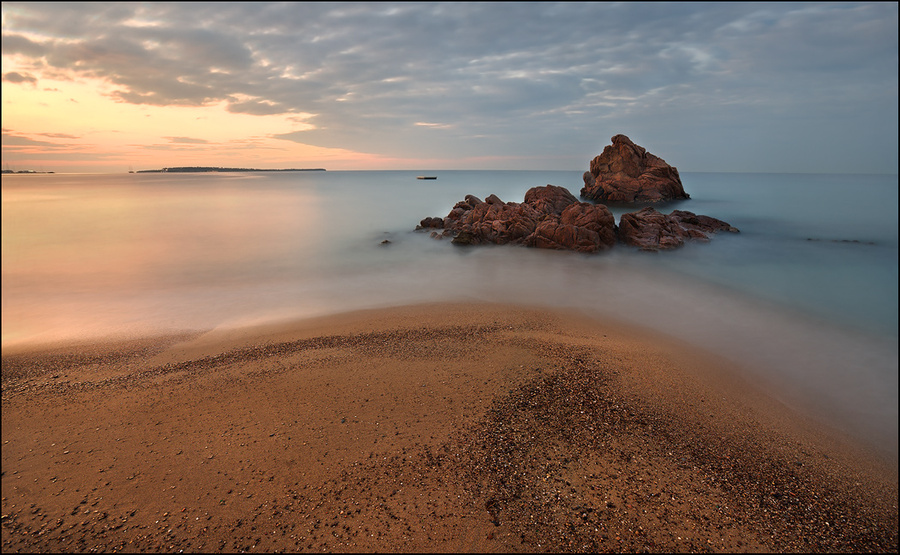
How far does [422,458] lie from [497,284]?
9578mm

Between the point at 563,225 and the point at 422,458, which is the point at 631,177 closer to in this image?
the point at 563,225

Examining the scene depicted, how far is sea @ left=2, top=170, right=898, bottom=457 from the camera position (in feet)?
23.5

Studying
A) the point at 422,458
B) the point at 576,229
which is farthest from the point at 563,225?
the point at 422,458

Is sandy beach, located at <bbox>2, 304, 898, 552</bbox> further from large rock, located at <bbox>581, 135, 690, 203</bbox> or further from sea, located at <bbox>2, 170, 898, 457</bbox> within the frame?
large rock, located at <bbox>581, 135, 690, 203</bbox>

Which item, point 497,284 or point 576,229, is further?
point 576,229

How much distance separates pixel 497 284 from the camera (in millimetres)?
14219

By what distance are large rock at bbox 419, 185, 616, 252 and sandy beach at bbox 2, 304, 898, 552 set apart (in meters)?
12.3

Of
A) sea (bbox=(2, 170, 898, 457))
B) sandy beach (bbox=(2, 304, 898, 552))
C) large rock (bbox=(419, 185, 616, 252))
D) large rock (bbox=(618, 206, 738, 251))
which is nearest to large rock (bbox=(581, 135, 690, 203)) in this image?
sea (bbox=(2, 170, 898, 457))

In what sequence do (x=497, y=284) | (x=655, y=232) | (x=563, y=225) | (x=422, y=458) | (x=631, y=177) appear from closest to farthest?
(x=422, y=458) → (x=497, y=284) → (x=563, y=225) → (x=655, y=232) → (x=631, y=177)

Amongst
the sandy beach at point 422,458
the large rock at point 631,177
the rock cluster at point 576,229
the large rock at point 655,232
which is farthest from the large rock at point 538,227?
the large rock at point 631,177

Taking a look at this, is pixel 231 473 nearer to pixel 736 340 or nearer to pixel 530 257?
pixel 736 340

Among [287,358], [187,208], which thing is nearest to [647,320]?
[287,358]

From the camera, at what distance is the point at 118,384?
6.81 m

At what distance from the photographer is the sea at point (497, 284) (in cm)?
717
